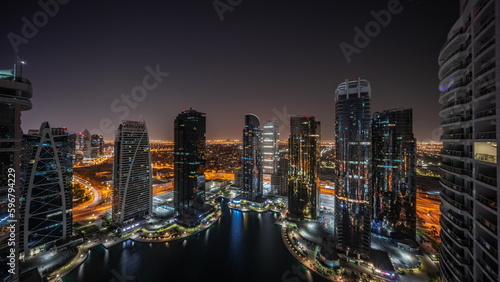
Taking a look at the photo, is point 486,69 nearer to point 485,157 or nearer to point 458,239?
point 485,157

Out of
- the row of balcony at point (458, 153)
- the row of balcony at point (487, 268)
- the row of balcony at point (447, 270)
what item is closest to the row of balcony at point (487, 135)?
the row of balcony at point (458, 153)

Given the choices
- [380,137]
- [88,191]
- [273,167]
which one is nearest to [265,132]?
[273,167]

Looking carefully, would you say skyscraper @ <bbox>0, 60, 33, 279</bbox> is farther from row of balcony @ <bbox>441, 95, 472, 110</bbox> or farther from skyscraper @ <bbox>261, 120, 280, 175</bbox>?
skyscraper @ <bbox>261, 120, 280, 175</bbox>

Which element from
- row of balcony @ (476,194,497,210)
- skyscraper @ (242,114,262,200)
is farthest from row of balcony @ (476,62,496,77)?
skyscraper @ (242,114,262,200)

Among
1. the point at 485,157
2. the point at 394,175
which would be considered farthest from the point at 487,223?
the point at 394,175

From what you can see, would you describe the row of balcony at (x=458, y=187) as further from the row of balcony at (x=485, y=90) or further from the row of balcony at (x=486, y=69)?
the row of balcony at (x=486, y=69)
